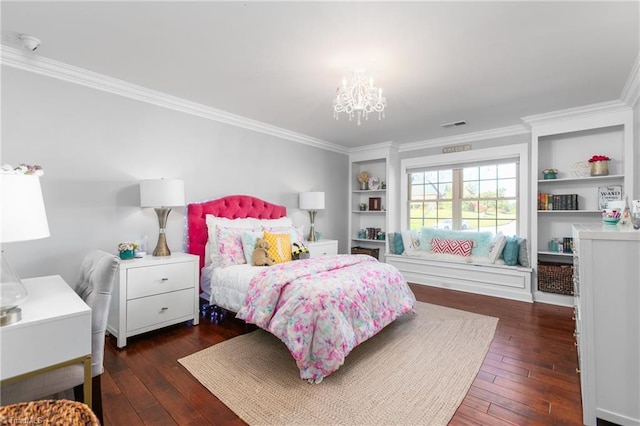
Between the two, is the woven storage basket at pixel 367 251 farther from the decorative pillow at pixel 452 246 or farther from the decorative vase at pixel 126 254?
the decorative vase at pixel 126 254

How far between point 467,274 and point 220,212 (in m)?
3.52

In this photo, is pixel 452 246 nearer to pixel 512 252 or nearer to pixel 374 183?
pixel 512 252

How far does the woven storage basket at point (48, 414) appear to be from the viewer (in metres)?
0.89

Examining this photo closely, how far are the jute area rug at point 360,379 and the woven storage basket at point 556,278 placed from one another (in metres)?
1.51

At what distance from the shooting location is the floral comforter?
2025 mm

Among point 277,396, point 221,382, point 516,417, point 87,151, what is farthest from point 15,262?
point 516,417

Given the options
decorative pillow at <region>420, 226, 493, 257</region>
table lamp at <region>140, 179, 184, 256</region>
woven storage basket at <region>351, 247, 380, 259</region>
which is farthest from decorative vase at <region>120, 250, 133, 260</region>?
decorative pillow at <region>420, 226, 493, 257</region>

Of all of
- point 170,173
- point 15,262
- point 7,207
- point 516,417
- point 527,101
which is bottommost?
point 516,417

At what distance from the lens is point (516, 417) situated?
1691 mm

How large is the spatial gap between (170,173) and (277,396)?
2.57 m

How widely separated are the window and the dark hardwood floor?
1.88 meters

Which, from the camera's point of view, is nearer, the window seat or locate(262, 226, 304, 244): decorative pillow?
locate(262, 226, 304, 244): decorative pillow

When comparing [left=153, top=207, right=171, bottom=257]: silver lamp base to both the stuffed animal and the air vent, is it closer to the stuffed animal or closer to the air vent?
the stuffed animal

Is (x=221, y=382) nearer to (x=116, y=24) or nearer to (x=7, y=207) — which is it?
(x=7, y=207)
